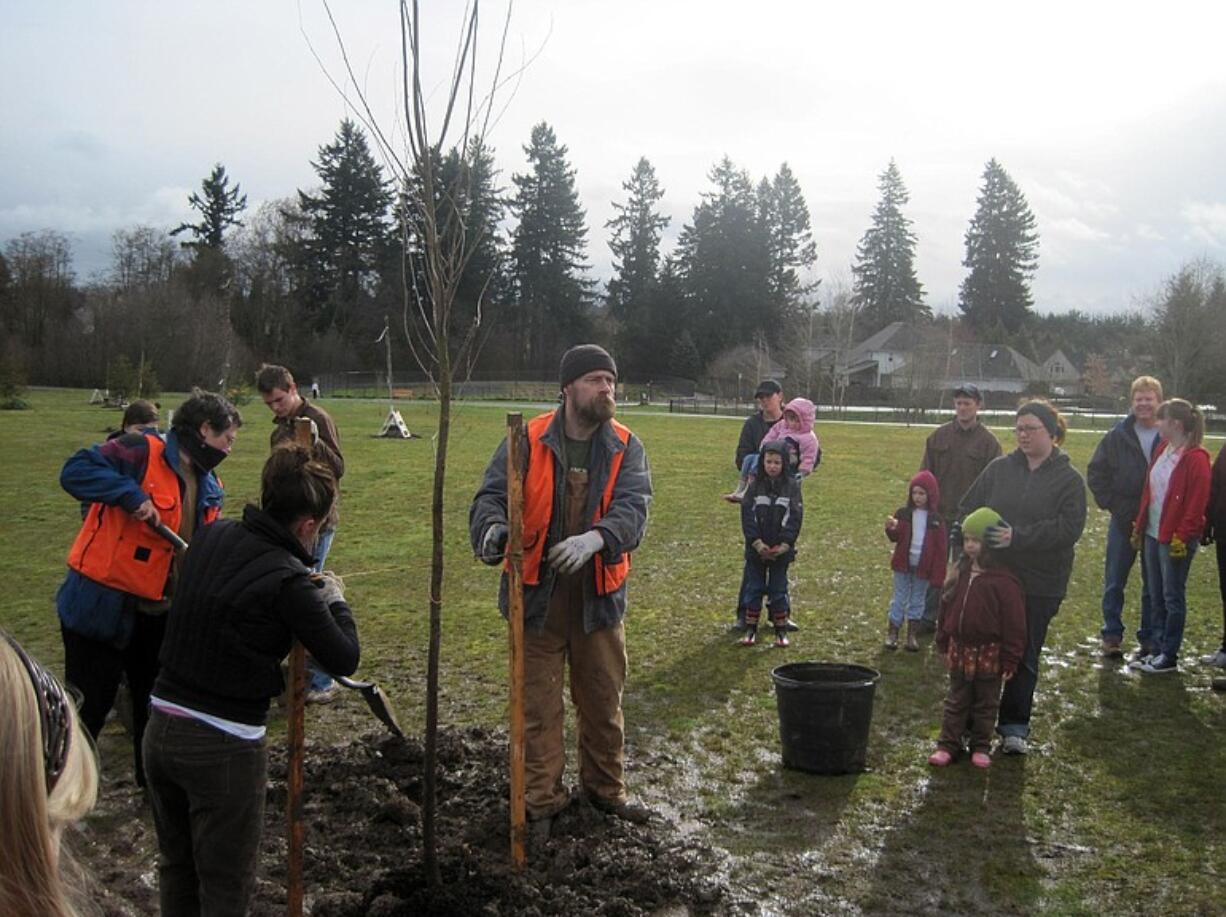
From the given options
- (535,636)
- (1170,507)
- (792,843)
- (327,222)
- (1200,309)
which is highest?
(327,222)

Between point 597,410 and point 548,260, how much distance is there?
6957 cm

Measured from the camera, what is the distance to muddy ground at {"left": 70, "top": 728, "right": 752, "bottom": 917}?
14.2ft

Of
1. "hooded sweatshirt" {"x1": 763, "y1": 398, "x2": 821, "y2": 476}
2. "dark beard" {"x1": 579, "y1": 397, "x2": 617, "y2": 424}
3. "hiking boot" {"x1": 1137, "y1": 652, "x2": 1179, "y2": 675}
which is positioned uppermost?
"dark beard" {"x1": 579, "y1": 397, "x2": 617, "y2": 424}

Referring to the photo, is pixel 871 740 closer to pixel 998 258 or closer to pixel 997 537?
pixel 997 537

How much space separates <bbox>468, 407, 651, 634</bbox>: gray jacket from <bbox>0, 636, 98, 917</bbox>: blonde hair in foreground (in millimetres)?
3548

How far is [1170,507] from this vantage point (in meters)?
→ 7.99

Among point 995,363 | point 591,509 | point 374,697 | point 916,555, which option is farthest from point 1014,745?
point 995,363

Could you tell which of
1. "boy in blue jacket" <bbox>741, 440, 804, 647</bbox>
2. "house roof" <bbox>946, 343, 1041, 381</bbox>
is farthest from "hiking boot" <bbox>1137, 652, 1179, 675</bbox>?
"house roof" <bbox>946, 343, 1041, 381</bbox>

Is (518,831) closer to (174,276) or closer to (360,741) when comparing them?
(360,741)

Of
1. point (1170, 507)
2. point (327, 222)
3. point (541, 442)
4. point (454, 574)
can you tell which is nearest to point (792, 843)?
point (541, 442)

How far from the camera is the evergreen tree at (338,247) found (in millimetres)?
63981

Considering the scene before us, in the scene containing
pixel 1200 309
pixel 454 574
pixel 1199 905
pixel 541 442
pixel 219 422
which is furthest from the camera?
pixel 1200 309

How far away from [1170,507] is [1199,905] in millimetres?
4164

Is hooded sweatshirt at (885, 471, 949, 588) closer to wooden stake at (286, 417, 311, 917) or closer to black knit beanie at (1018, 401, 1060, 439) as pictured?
black knit beanie at (1018, 401, 1060, 439)
